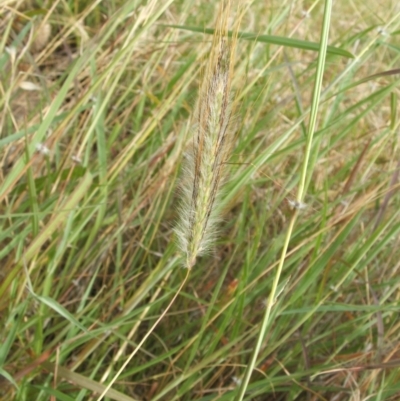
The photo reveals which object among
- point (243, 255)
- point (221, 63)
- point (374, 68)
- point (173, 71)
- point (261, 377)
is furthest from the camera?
point (374, 68)

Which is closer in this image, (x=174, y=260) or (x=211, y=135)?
(x=211, y=135)

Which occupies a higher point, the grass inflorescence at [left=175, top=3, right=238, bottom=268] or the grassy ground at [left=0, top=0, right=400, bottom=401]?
the grass inflorescence at [left=175, top=3, right=238, bottom=268]

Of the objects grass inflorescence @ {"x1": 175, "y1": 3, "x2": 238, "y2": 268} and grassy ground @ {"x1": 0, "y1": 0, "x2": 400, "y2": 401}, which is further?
grassy ground @ {"x1": 0, "y1": 0, "x2": 400, "y2": 401}

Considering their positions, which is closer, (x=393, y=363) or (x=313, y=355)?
(x=393, y=363)

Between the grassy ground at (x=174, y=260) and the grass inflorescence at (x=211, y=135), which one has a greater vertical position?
the grass inflorescence at (x=211, y=135)

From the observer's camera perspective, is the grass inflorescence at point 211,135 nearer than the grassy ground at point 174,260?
Yes

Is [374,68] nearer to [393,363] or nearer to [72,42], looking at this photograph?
[72,42]

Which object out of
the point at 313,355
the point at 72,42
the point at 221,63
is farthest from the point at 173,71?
the point at 221,63

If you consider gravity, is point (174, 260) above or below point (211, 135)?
below
